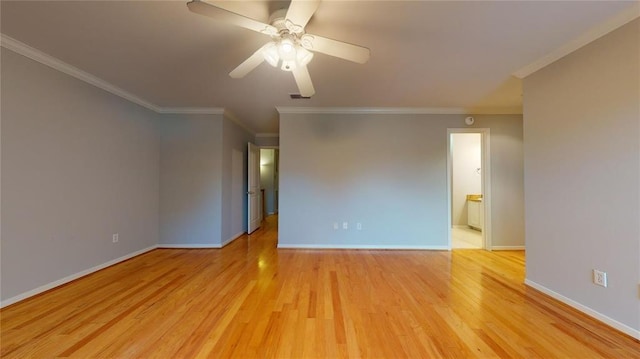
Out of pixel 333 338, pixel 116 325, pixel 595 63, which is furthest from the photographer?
pixel 595 63

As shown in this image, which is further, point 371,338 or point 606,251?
point 606,251

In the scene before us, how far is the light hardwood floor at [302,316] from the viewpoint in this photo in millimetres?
1718

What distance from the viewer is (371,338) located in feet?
6.00

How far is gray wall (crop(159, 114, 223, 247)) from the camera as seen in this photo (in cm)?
434

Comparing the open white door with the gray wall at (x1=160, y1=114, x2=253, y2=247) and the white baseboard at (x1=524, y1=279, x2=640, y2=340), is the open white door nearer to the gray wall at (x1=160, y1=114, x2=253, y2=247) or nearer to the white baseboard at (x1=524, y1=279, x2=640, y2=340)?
the gray wall at (x1=160, y1=114, x2=253, y2=247)

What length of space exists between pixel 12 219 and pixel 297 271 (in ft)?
Result: 8.90

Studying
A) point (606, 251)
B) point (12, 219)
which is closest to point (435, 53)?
point (606, 251)

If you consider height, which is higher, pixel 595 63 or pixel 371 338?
pixel 595 63

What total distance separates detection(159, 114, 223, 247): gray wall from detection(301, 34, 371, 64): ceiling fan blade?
9.80 ft

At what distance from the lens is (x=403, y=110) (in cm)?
431

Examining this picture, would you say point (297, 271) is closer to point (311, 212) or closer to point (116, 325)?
point (311, 212)

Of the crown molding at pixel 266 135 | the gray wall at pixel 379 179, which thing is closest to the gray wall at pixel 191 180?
the gray wall at pixel 379 179

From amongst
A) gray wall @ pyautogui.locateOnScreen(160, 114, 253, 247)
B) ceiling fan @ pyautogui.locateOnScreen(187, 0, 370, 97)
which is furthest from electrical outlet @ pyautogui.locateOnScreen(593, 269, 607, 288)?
gray wall @ pyautogui.locateOnScreen(160, 114, 253, 247)

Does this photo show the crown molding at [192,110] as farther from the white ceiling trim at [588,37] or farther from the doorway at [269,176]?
the doorway at [269,176]
